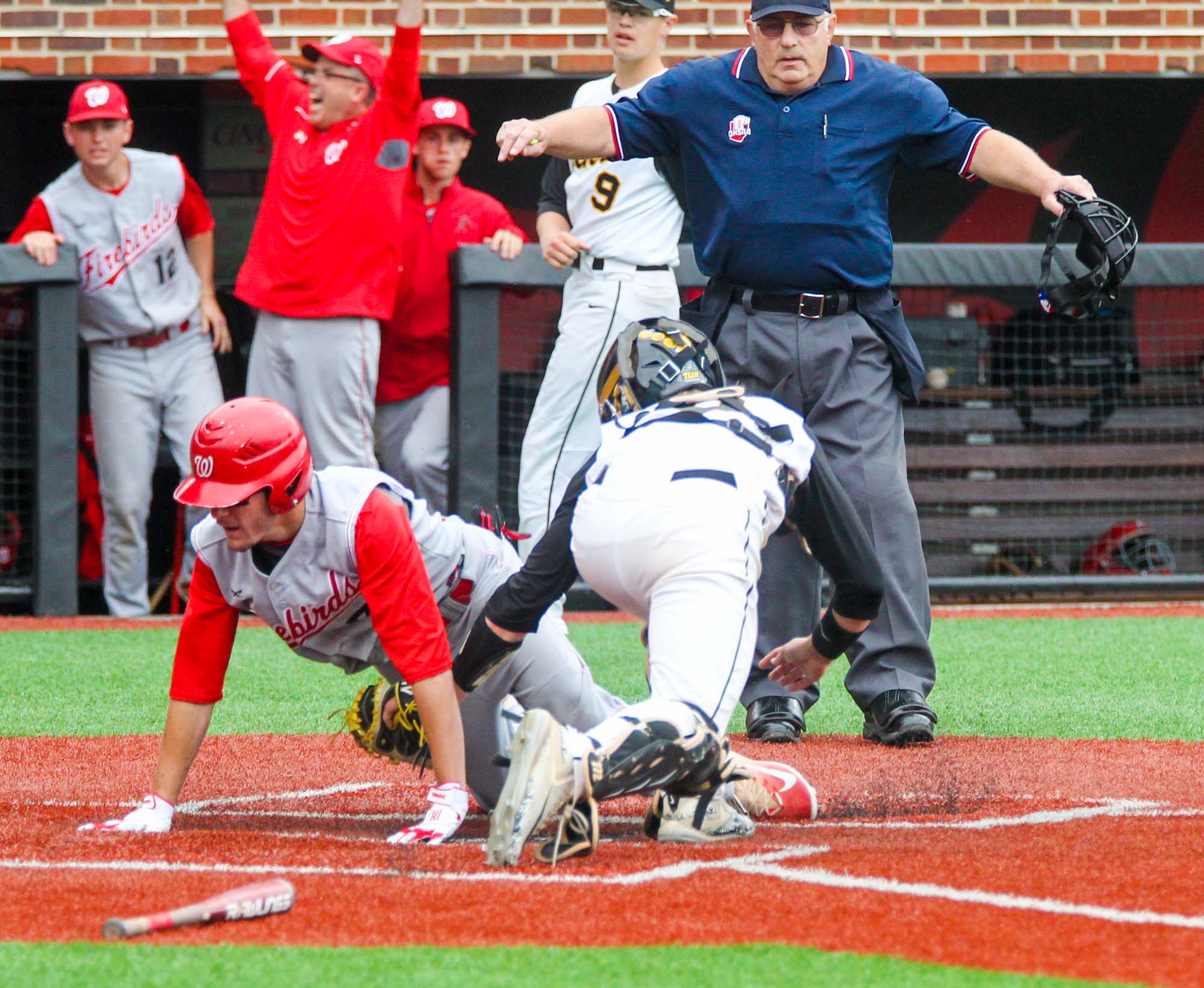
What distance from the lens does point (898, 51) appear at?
8.58m

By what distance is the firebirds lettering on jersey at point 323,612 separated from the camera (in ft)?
11.8

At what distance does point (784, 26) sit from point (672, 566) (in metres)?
2.07

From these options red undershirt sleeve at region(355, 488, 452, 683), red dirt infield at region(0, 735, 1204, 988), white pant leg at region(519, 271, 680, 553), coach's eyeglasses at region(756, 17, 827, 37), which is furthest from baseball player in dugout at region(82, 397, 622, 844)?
white pant leg at region(519, 271, 680, 553)

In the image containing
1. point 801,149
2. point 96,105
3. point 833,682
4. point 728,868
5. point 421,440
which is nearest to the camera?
point 728,868

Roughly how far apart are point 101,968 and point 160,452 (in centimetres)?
648

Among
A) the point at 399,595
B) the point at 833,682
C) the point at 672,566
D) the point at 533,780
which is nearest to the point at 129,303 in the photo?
the point at 833,682

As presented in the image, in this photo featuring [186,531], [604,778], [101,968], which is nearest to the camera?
[101,968]

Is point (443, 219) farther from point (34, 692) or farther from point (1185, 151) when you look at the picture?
point (1185, 151)

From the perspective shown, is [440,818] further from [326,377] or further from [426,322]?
[426,322]

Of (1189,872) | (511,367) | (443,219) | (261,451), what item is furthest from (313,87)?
(1189,872)

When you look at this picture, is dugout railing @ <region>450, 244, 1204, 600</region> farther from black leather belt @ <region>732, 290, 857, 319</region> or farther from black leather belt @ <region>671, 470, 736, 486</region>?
black leather belt @ <region>671, 470, 736, 486</region>

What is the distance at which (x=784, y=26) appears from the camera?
4.68 metres

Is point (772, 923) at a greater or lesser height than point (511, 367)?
lesser

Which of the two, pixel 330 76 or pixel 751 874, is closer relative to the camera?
pixel 751 874
